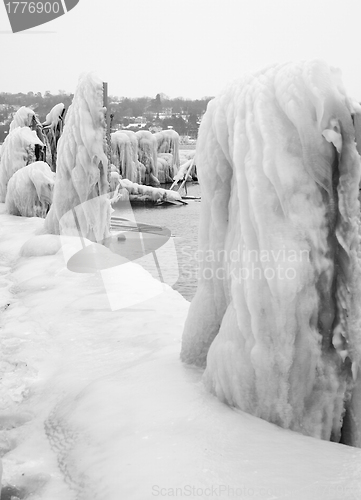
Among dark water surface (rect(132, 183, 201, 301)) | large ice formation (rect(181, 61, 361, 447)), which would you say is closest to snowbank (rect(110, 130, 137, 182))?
dark water surface (rect(132, 183, 201, 301))

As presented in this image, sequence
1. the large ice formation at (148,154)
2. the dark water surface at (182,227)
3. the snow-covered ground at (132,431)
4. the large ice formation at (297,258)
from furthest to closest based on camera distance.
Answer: the large ice formation at (148,154)
the dark water surface at (182,227)
the large ice formation at (297,258)
the snow-covered ground at (132,431)

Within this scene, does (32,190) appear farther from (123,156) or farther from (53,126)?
(123,156)

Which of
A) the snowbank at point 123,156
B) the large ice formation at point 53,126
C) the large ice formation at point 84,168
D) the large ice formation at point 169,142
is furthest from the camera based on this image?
the large ice formation at point 169,142

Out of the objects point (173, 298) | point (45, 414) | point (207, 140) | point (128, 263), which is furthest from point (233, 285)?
point (128, 263)

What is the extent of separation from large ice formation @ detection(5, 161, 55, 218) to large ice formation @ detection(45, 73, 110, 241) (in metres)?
2.80

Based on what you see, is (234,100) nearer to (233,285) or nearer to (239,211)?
(239,211)

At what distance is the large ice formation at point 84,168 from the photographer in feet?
25.4

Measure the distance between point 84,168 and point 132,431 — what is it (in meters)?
6.07

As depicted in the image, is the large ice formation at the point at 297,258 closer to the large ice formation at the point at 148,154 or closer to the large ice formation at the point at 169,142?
the large ice formation at the point at 148,154

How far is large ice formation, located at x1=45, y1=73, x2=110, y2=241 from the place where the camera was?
25.4 feet

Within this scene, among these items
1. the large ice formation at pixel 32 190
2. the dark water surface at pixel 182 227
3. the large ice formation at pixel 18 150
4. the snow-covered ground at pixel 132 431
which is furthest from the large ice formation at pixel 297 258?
the large ice formation at pixel 18 150

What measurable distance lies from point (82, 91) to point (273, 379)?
20.6 ft

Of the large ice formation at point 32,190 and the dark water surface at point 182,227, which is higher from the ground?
the large ice formation at point 32,190

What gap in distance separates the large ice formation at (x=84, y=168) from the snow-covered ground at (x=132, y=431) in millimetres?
4023
